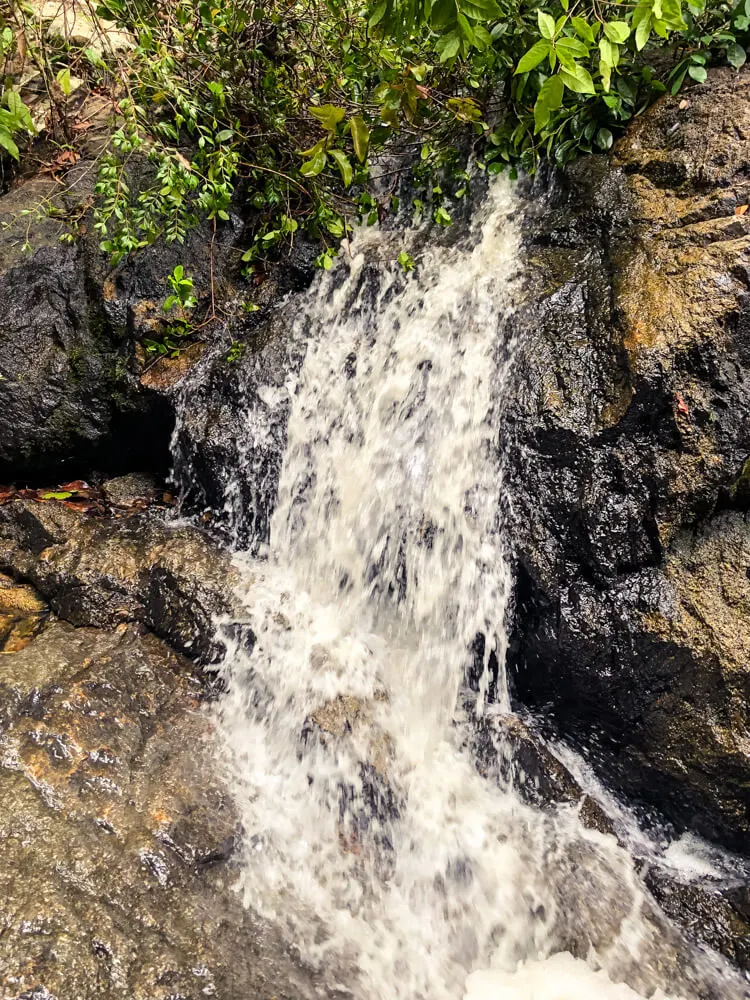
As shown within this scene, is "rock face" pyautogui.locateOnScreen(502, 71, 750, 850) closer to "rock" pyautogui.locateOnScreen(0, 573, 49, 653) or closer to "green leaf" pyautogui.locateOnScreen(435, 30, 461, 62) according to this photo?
"green leaf" pyautogui.locateOnScreen(435, 30, 461, 62)

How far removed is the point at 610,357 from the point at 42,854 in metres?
3.13

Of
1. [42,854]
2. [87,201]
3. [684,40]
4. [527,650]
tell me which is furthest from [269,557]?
[684,40]

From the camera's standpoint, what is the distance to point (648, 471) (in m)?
2.66

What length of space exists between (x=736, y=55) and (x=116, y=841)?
15.5 ft

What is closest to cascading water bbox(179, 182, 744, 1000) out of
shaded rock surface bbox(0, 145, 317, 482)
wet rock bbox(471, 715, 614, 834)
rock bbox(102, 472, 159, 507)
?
wet rock bbox(471, 715, 614, 834)

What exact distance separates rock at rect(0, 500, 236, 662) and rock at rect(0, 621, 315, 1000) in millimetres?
221

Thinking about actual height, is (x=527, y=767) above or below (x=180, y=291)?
below

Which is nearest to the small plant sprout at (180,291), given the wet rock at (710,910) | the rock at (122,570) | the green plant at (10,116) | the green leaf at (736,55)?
the green plant at (10,116)

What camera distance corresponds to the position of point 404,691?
3076 millimetres

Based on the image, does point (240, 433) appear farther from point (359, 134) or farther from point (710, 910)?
point (710, 910)

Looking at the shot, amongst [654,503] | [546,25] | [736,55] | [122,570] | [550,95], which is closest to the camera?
[546,25]

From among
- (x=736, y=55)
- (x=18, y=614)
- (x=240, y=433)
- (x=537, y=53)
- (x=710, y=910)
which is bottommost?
(x=18, y=614)

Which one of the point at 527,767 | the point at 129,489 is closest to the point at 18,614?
the point at 129,489

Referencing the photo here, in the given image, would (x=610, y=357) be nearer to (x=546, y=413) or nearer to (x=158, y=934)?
(x=546, y=413)
